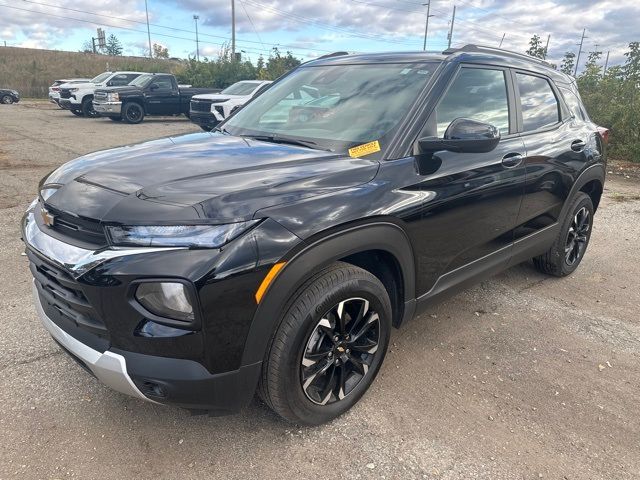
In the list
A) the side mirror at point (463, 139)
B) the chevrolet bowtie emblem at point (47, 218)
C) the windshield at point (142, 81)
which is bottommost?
the chevrolet bowtie emblem at point (47, 218)

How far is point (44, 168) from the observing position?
8500mm

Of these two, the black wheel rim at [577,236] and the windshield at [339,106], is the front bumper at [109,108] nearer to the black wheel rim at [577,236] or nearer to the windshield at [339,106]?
the windshield at [339,106]

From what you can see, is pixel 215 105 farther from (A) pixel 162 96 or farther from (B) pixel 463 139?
(B) pixel 463 139

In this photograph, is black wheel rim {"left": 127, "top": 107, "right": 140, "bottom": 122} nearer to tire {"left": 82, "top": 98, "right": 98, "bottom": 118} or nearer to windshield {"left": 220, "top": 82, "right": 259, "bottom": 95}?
tire {"left": 82, "top": 98, "right": 98, "bottom": 118}

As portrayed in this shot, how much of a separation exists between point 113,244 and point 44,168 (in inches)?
308

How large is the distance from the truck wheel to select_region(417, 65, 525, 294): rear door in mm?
16444

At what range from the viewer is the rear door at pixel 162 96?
1789 cm

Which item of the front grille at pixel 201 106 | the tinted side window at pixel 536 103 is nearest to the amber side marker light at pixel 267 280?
the tinted side window at pixel 536 103

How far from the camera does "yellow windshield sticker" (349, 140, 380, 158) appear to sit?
2.58 metres

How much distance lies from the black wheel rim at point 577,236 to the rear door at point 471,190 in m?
1.33

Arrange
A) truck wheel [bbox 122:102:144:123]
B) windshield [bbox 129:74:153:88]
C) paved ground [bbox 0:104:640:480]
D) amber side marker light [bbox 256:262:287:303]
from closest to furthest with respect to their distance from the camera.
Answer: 1. amber side marker light [bbox 256:262:287:303]
2. paved ground [bbox 0:104:640:480]
3. truck wheel [bbox 122:102:144:123]
4. windshield [bbox 129:74:153:88]

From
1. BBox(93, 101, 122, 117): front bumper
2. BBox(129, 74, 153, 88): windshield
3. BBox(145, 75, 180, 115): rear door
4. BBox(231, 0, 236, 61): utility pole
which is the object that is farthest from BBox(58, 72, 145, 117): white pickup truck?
BBox(231, 0, 236, 61): utility pole

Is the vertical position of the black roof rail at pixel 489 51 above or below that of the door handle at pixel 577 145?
above

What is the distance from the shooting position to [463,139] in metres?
2.59
